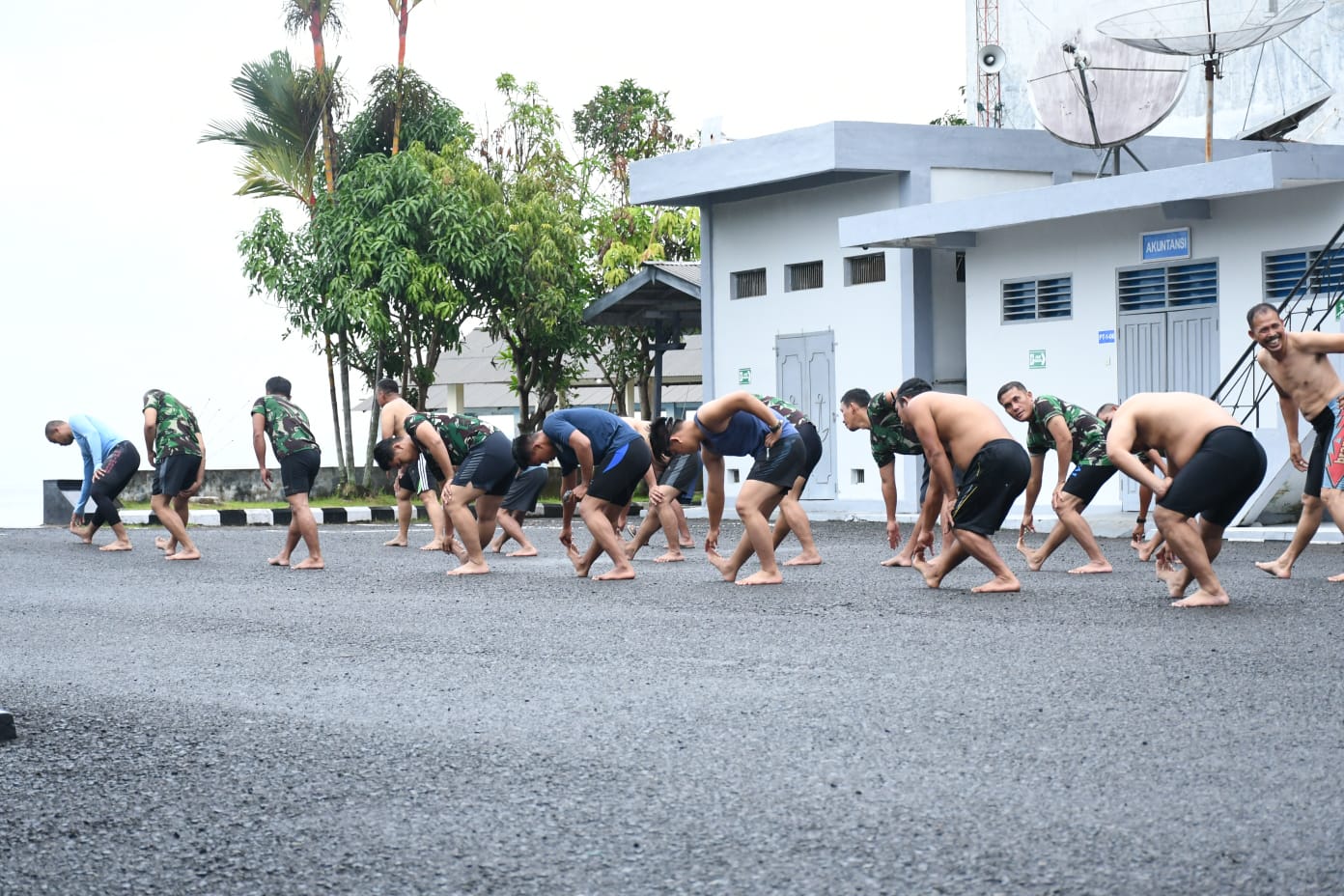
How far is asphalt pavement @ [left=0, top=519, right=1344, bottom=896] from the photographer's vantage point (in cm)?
416

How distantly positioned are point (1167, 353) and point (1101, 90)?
3.79 meters

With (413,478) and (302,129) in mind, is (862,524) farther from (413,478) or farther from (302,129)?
(302,129)

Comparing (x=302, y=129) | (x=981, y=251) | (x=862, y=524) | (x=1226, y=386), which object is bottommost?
(x=862, y=524)

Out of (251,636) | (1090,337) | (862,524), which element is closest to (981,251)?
(1090,337)

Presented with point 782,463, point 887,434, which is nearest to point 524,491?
point 887,434

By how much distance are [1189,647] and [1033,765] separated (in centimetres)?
274

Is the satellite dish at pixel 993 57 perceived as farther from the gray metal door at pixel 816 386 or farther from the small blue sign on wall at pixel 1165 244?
the small blue sign on wall at pixel 1165 244

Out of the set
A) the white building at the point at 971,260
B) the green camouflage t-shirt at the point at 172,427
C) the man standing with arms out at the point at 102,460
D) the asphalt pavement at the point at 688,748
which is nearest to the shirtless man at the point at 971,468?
the asphalt pavement at the point at 688,748

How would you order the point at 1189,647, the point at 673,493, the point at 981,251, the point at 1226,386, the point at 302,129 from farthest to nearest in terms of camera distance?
the point at 302,129, the point at 981,251, the point at 1226,386, the point at 673,493, the point at 1189,647

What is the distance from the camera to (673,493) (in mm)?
12625

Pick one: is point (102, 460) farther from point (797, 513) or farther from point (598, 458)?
point (797, 513)

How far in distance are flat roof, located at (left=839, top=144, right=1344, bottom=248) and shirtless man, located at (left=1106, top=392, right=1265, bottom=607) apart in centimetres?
922

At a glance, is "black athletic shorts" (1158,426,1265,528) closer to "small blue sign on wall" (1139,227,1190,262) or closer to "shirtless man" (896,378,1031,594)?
"shirtless man" (896,378,1031,594)

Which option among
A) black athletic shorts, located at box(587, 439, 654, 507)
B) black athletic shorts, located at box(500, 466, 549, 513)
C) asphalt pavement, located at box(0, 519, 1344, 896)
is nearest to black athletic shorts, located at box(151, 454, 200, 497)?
black athletic shorts, located at box(500, 466, 549, 513)
